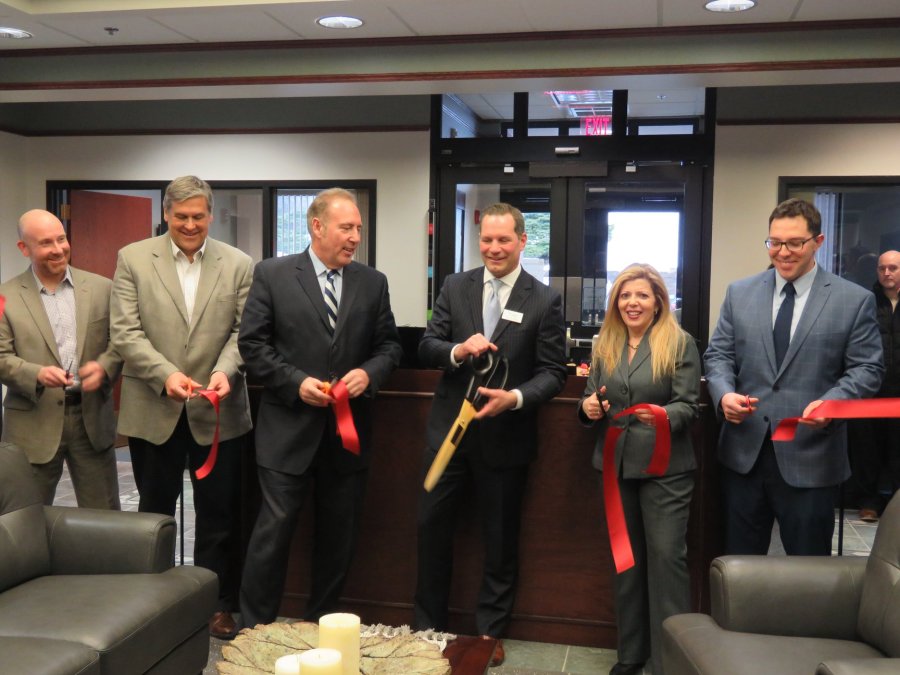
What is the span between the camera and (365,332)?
3.15 metres

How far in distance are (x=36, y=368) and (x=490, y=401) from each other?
1635 millimetres

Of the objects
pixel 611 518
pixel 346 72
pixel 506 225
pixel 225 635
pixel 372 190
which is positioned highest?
pixel 346 72

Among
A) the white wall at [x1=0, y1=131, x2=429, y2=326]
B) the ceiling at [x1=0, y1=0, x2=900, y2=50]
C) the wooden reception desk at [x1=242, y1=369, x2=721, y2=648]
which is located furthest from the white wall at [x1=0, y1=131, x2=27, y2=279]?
the wooden reception desk at [x1=242, y1=369, x2=721, y2=648]

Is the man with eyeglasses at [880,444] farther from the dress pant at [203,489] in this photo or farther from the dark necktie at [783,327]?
the dress pant at [203,489]

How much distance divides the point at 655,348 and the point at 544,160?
3.65 metres

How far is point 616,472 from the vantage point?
2.88m

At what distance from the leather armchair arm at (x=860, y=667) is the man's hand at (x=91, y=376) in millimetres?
2541

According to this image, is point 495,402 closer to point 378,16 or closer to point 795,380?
point 795,380

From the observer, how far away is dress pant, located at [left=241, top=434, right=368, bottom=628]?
3.09 meters

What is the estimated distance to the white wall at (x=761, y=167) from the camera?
610 cm

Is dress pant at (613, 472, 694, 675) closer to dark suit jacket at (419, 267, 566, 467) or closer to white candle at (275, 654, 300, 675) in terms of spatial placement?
dark suit jacket at (419, 267, 566, 467)

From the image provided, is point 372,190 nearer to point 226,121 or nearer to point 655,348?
point 226,121

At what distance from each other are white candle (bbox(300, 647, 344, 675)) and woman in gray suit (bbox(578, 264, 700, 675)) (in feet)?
4.75

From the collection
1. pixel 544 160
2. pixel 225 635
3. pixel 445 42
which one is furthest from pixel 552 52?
pixel 225 635
